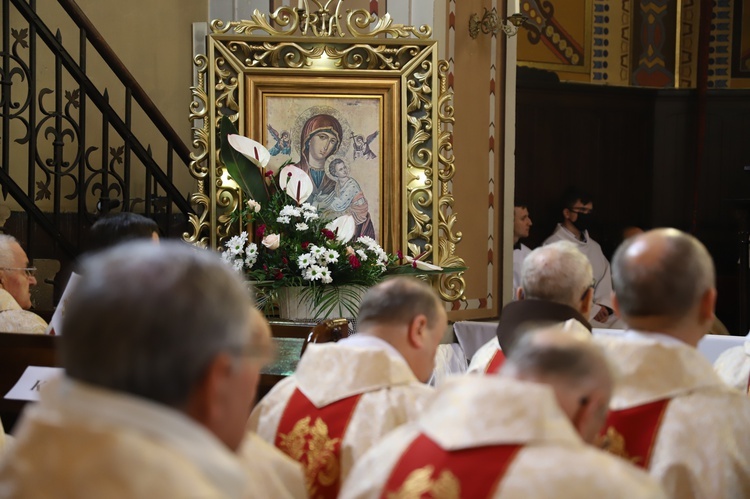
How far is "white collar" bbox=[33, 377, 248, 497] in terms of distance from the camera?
122 cm

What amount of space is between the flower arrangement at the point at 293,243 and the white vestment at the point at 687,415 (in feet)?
9.01

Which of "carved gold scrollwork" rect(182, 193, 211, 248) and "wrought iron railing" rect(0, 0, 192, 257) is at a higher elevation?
"wrought iron railing" rect(0, 0, 192, 257)

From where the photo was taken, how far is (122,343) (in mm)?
1254

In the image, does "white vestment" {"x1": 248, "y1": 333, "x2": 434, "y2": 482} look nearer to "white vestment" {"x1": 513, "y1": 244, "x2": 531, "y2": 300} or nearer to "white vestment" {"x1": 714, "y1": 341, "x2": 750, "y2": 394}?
"white vestment" {"x1": 714, "y1": 341, "x2": 750, "y2": 394}

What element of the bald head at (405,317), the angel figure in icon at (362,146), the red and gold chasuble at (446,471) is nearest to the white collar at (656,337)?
the bald head at (405,317)

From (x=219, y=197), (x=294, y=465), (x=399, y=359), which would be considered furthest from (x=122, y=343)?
(x=219, y=197)

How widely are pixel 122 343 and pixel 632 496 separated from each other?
0.78m

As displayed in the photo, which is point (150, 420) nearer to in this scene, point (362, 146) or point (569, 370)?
point (569, 370)

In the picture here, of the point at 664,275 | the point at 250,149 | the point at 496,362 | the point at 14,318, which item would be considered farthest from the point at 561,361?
the point at 250,149

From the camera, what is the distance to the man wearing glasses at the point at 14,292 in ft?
14.0

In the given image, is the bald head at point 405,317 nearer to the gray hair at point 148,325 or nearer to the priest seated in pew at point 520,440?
the priest seated in pew at point 520,440

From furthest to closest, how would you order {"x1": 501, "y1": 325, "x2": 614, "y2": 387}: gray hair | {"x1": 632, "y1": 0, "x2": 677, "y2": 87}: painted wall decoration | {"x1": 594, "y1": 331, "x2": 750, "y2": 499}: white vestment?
{"x1": 632, "y1": 0, "x2": 677, "y2": 87}: painted wall decoration → {"x1": 594, "y1": 331, "x2": 750, "y2": 499}: white vestment → {"x1": 501, "y1": 325, "x2": 614, "y2": 387}: gray hair

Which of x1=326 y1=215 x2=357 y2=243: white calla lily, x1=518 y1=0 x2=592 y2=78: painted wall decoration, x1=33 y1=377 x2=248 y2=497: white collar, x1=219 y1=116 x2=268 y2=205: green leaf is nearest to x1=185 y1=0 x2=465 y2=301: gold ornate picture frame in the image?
x1=219 y1=116 x2=268 y2=205: green leaf

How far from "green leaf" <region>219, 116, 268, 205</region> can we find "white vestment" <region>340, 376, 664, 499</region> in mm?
3697
